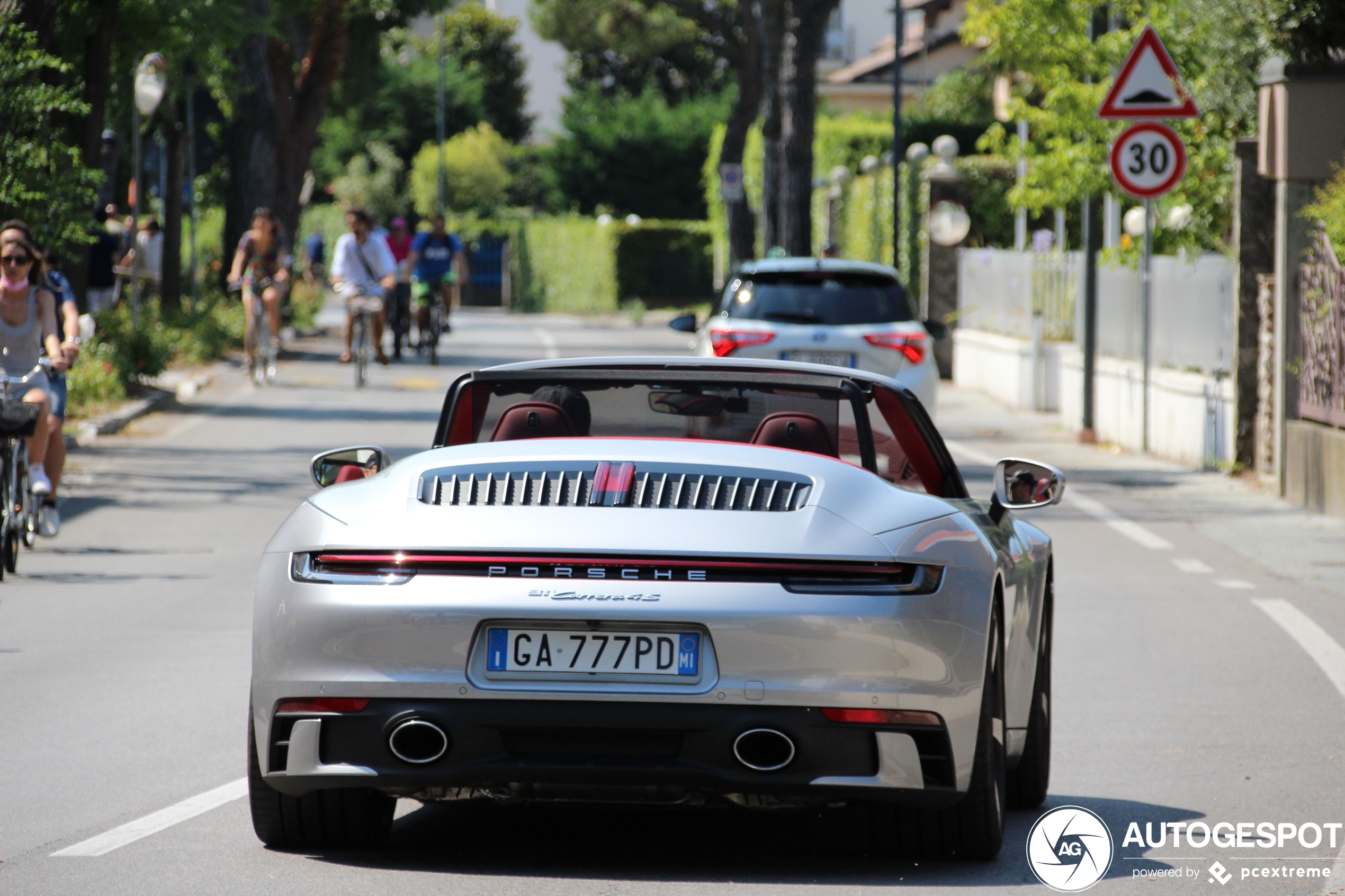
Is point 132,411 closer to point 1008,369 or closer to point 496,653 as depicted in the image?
point 1008,369

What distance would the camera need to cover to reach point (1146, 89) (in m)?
18.7

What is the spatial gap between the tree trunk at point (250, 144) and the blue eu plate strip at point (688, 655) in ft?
98.9

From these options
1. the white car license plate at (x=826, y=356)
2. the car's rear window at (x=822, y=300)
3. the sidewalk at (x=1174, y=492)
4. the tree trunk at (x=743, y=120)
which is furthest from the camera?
the tree trunk at (x=743, y=120)

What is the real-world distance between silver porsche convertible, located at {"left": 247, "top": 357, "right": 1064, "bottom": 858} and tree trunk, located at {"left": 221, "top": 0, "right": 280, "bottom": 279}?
29.7 m

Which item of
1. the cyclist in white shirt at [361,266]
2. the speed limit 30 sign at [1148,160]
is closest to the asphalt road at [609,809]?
the speed limit 30 sign at [1148,160]

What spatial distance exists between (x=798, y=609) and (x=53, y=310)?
846 cm

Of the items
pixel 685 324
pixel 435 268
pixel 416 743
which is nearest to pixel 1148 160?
pixel 685 324

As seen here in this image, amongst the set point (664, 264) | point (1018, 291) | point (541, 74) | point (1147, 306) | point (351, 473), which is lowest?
point (351, 473)

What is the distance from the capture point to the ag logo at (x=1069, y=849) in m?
5.41

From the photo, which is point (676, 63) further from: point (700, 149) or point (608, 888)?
point (608, 888)

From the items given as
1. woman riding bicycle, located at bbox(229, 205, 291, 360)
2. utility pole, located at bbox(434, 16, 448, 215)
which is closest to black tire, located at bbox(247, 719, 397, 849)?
woman riding bicycle, located at bbox(229, 205, 291, 360)

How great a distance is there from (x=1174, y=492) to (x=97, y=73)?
10.6m

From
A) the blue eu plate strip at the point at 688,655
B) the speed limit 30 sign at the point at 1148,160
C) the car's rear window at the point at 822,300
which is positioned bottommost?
the blue eu plate strip at the point at 688,655

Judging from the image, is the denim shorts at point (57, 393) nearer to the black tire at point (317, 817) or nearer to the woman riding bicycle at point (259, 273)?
the black tire at point (317, 817)
